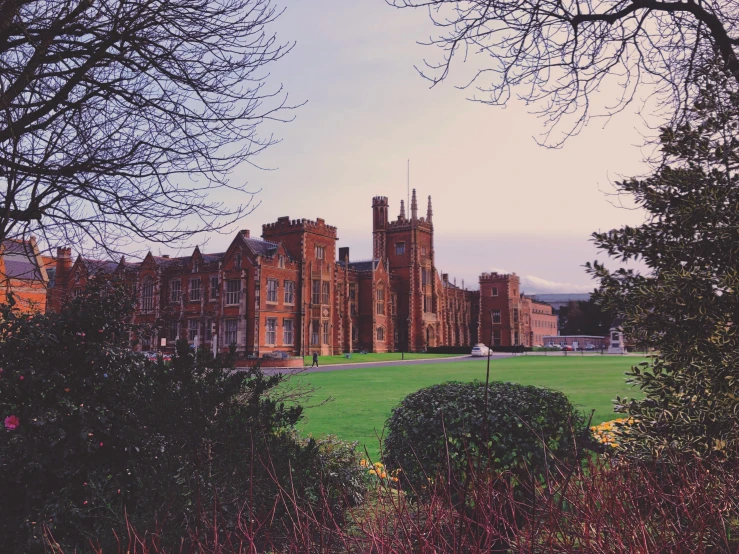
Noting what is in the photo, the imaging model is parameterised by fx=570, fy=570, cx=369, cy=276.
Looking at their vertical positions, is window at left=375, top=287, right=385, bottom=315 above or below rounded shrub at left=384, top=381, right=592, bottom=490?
above

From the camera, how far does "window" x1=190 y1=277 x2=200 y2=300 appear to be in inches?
2028

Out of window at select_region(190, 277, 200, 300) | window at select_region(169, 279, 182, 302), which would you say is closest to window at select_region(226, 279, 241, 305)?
window at select_region(190, 277, 200, 300)

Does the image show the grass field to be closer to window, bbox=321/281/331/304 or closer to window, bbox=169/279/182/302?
window, bbox=321/281/331/304

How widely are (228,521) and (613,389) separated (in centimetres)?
1807

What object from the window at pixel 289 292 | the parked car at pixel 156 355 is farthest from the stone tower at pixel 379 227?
the parked car at pixel 156 355

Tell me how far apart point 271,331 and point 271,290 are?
11.6ft

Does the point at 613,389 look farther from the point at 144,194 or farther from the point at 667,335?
the point at 144,194

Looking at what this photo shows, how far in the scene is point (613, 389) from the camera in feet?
64.5

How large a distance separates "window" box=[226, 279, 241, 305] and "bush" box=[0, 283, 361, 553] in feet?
142

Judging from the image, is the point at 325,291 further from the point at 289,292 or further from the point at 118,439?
the point at 118,439

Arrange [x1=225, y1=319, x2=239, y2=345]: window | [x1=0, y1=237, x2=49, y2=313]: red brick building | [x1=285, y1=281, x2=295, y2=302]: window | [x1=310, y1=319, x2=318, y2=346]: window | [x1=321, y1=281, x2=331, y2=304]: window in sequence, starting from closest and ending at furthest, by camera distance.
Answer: [x1=0, y1=237, x2=49, y2=313]: red brick building
[x1=225, y1=319, x2=239, y2=345]: window
[x1=285, y1=281, x2=295, y2=302]: window
[x1=310, y1=319, x2=318, y2=346]: window
[x1=321, y1=281, x2=331, y2=304]: window

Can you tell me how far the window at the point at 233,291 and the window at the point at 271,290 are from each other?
8.00 feet

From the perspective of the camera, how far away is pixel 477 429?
5402 mm

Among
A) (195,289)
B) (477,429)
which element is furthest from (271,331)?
(477,429)
